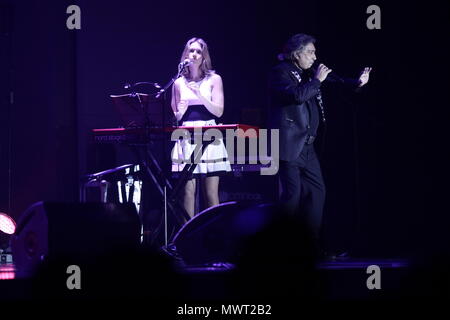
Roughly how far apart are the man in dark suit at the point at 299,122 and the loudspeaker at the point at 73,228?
4.80 feet

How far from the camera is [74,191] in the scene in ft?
24.0

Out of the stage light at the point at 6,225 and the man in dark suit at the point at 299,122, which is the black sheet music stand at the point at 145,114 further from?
the stage light at the point at 6,225

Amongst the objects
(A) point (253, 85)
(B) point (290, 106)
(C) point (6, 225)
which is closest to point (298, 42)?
(B) point (290, 106)

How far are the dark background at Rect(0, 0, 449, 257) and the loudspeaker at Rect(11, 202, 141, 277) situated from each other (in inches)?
113

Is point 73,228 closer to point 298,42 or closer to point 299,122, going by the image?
point 299,122

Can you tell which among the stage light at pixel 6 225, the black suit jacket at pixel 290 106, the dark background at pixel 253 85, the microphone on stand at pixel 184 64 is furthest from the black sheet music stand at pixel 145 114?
the dark background at pixel 253 85

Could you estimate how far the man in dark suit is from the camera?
5133 mm

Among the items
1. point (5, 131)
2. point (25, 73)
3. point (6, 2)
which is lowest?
point (5, 131)

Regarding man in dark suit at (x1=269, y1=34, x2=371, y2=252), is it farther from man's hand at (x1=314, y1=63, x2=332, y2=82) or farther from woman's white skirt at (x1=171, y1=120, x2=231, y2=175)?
woman's white skirt at (x1=171, y1=120, x2=231, y2=175)

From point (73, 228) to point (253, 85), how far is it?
3.90m

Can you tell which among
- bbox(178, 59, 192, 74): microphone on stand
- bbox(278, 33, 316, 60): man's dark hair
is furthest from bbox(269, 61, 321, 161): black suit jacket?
bbox(178, 59, 192, 74): microphone on stand
